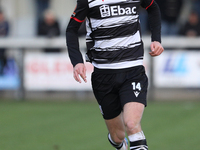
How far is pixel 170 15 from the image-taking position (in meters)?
15.8

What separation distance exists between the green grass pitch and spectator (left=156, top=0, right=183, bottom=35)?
4124mm

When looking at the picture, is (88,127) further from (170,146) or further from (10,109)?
(10,109)

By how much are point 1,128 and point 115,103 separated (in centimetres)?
401

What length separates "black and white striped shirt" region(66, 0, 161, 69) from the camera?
508 centimetres

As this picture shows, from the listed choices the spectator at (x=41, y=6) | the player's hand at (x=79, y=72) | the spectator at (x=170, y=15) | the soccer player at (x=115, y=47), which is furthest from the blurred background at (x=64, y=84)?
the spectator at (x=41, y=6)

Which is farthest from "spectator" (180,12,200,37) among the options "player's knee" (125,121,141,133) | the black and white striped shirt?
"player's knee" (125,121,141,133)

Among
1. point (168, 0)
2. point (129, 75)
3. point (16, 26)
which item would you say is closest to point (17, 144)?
point (129, 75)

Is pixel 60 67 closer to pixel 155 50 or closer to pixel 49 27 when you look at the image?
pixel 49 27

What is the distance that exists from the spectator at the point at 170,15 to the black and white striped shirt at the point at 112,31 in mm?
9863

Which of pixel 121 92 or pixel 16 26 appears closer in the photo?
pixel 121 92

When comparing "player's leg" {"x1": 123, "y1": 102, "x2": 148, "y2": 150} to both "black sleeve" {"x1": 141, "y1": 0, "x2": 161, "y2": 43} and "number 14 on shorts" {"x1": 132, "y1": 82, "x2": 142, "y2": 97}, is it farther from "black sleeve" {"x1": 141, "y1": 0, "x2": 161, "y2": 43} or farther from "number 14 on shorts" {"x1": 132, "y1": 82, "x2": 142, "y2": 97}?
"black sleeve" {"x1": 141, "y1": 0, "x2": 161, "y2": 43}

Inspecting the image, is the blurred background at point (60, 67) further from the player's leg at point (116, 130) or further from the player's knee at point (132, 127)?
the player's knee at point (132, 127)

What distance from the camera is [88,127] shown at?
870cm

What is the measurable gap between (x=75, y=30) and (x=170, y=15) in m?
11.1
